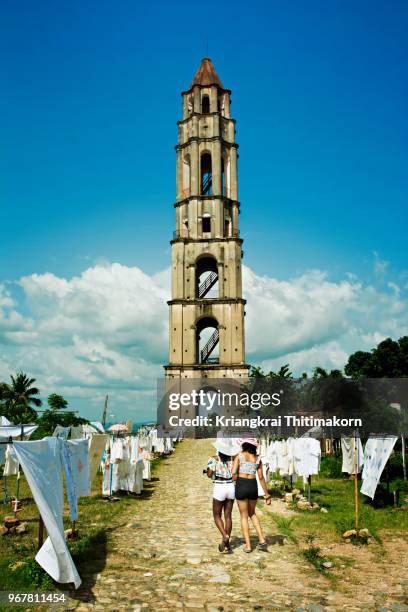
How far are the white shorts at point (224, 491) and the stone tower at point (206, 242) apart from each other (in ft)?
118

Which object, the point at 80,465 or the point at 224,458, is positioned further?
the point at 80,465

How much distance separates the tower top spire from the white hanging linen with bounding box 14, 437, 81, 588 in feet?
176

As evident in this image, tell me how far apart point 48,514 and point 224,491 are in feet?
10.0

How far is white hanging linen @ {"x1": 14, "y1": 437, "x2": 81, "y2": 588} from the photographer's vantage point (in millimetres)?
6496

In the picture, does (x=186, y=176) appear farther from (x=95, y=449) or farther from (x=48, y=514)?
(x=48, y=514)

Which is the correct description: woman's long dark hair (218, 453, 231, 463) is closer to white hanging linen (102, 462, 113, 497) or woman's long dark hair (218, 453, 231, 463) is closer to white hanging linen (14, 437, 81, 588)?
white hanging linen (14, 437, 81, 588)

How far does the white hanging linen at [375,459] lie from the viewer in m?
11.7

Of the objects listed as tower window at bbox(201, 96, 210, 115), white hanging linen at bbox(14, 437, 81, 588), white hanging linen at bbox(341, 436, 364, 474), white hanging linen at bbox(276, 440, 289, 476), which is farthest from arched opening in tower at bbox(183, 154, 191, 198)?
white hanging linen at bbox(14, 437, 81, 588)

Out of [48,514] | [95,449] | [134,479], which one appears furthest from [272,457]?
[48,514]

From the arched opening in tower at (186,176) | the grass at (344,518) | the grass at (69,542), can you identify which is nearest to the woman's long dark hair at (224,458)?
the grass at (69,542)

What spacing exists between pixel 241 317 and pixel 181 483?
28.9 meters

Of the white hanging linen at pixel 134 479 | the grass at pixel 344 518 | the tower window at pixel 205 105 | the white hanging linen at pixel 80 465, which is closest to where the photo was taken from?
the white hanging linen at pixel 80 465

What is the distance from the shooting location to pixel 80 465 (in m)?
9.57

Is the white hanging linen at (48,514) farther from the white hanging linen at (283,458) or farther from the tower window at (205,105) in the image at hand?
the tower window at (205,105)
